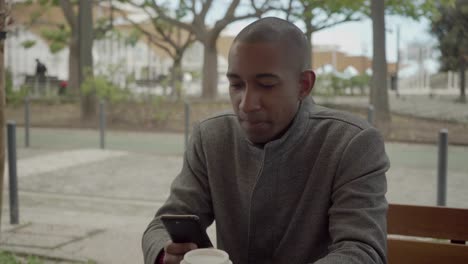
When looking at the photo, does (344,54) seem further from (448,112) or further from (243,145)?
(243,145)

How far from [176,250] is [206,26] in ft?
12.5

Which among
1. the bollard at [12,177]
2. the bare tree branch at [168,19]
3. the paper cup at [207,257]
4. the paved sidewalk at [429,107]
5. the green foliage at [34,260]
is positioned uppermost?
the bare tree branch at [168,19]

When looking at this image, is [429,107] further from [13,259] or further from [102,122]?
[102,122]

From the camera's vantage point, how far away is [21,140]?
780cm

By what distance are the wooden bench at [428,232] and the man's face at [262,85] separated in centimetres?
60

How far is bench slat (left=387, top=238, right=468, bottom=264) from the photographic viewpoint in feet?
5.30

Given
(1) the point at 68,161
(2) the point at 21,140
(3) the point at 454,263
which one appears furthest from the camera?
(2) the point at 21,140

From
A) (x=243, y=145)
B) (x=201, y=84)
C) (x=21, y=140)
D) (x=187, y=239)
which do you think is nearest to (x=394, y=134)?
(x=201, y=84)

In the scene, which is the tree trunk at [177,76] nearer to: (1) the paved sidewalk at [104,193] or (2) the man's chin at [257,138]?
(1) the paved sidewalk at [104,193]

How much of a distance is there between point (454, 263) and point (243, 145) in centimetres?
71

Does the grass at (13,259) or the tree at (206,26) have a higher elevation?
the tree at (206,26)

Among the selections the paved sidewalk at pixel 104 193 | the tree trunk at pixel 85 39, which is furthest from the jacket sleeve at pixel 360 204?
the tree trunk at pixel 85 39

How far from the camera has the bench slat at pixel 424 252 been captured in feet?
5.30

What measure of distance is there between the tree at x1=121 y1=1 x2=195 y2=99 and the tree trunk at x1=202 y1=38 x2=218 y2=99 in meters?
0.34
